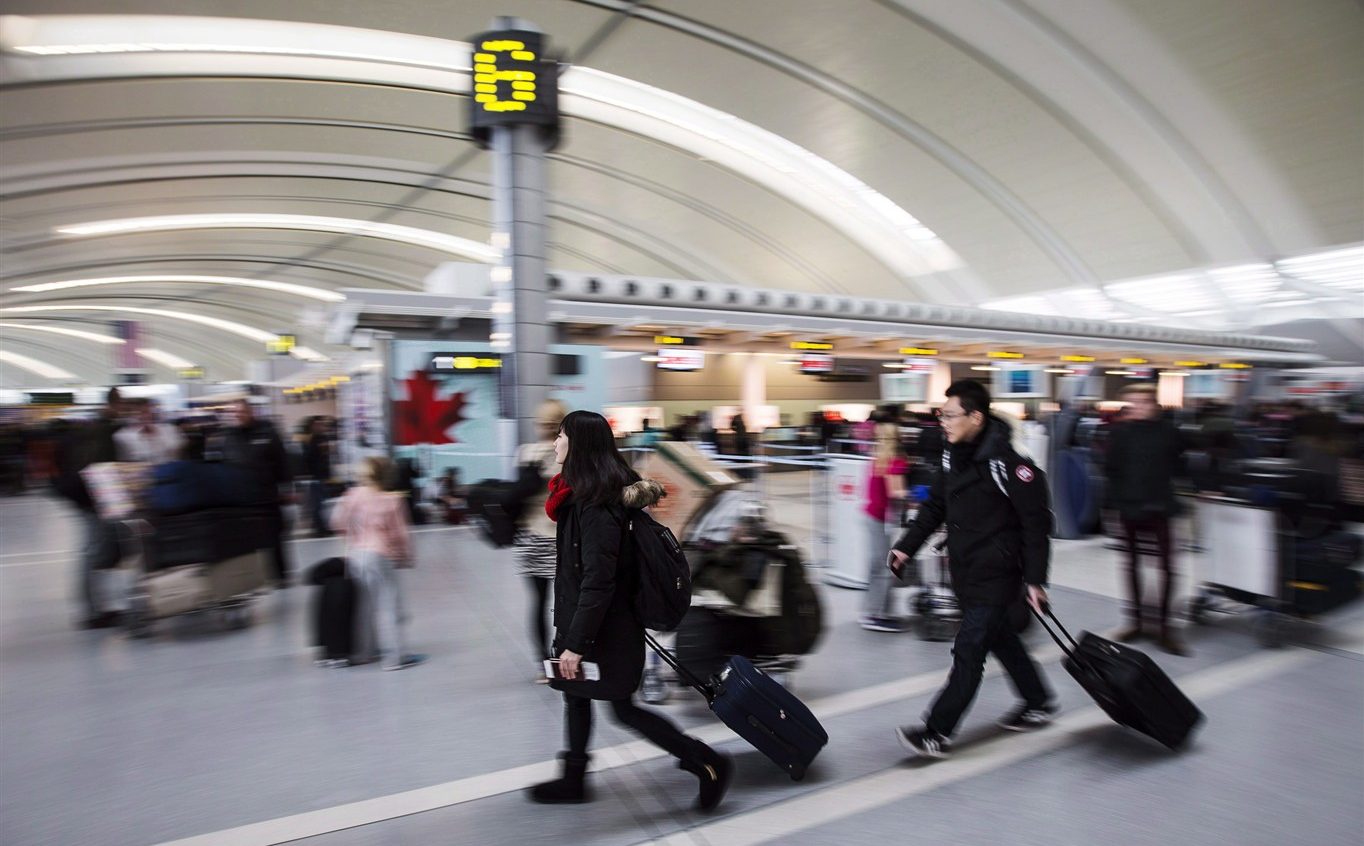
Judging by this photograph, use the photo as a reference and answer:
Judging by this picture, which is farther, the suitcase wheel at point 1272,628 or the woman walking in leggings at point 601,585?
the suitcase wheel at point 1272,628

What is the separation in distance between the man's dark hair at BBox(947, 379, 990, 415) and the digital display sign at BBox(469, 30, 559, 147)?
4802 mm

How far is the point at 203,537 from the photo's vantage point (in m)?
5.50

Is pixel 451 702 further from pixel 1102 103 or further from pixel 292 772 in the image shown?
pixel 1102 103

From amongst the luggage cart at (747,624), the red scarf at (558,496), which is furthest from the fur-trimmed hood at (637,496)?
the luggage cart at (747,624)

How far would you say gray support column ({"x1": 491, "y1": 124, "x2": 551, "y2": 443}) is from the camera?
6871 mm

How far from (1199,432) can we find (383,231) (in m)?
30.8

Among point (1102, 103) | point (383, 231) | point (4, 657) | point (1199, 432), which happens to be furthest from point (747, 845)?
point (383, 231)

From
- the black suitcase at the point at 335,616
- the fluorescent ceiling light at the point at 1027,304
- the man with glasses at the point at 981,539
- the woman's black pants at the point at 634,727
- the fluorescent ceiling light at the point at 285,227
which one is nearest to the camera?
the woman's black pants at the point at 634,727

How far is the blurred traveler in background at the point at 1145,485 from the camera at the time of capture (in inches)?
187

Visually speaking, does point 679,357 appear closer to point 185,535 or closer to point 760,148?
point 185,535

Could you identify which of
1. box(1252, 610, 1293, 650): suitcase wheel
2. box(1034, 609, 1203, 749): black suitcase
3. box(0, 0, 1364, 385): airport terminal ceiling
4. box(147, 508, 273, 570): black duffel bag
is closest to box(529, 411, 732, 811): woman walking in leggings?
box(1034, 609, 1203, 749): black suitcase

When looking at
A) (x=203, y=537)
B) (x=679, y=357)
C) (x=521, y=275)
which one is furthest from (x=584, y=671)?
(x=679, y=357)

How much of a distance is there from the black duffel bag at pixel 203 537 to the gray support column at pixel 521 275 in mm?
2346

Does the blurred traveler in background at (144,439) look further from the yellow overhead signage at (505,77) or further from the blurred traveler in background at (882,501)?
the blurred traveler in background at (882,501)
